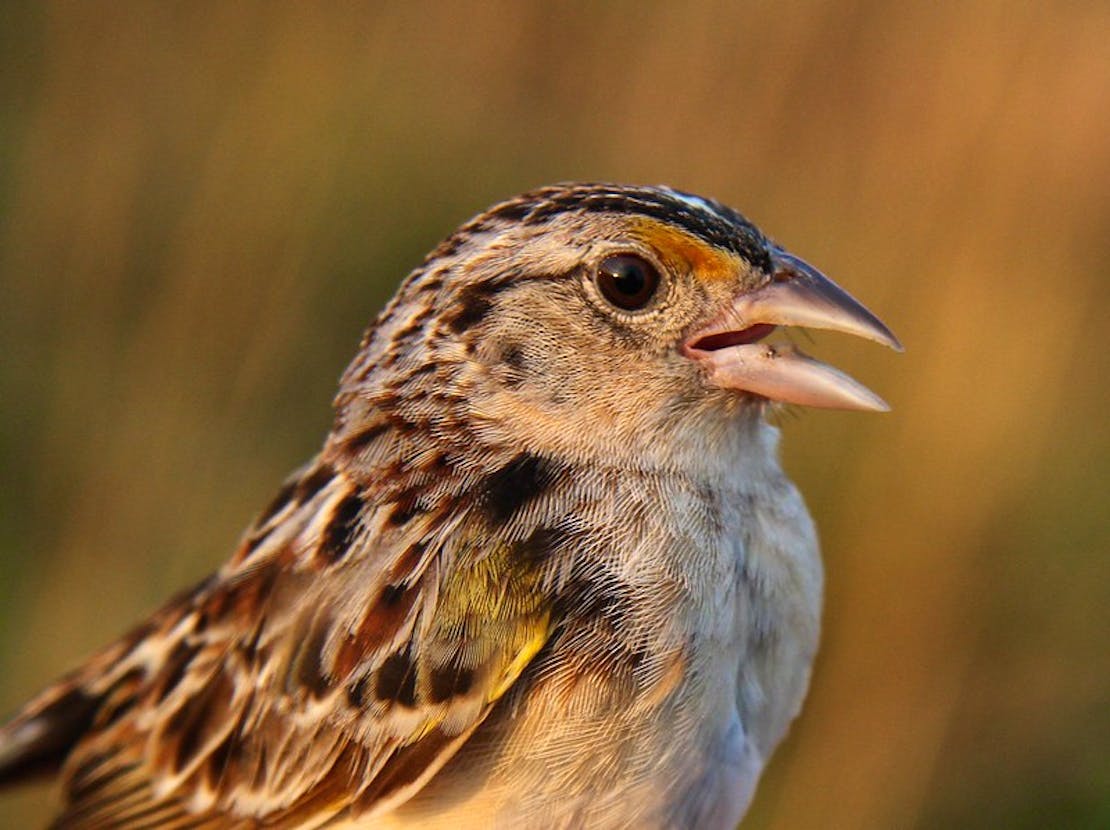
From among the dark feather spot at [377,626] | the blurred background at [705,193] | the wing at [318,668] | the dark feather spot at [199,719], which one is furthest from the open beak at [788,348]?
the blurred background at [705,193]

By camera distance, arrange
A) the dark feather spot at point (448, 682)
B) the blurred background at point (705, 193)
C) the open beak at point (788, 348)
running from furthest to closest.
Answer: the blurred background at point (705, 193) → the open beak at point (788, 348) → the dark feather spot at point (448, 682)

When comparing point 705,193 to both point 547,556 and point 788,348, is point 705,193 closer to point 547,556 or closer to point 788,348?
point 788,348

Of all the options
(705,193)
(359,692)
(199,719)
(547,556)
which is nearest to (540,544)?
(547,556)

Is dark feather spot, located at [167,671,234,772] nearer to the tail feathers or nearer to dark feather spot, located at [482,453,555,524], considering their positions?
the tail feathers

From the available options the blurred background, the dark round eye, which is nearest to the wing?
the dark round eye

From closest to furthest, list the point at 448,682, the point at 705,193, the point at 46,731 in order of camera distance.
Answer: the point at 448,682, the point at 46,731, the point at 705,193

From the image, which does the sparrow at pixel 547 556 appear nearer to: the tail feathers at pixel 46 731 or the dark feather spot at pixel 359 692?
the dark feather spot at pixel 359 692

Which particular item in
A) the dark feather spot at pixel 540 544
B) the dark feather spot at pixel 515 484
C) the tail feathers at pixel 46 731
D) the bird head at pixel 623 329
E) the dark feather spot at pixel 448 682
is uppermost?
the bird head at pixel 623 329

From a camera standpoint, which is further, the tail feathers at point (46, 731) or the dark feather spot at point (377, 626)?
the tail feathers at point (46, 731)
